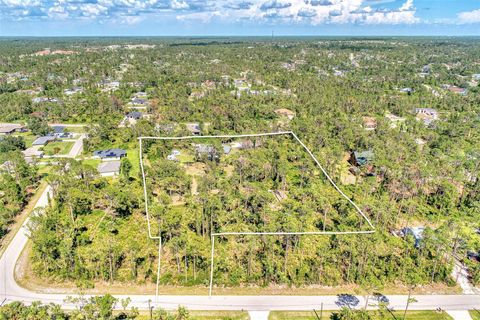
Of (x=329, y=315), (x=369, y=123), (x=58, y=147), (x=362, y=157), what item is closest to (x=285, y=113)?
(x=369, y=123)

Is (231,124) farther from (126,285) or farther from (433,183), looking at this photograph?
(126,285)

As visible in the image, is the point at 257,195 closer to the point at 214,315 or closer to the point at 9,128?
the point at 214,315

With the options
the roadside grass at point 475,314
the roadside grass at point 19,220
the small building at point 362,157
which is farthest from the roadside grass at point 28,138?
the roadside grass at point 475,314

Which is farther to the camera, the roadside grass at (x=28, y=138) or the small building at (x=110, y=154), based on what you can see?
the roadside grass at (x=28, y=138)

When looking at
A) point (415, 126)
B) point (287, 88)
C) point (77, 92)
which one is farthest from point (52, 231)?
point (287, 88)

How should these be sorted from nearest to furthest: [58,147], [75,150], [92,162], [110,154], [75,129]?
[92,162], [110,154], [75,150], [58,147], [75,129]

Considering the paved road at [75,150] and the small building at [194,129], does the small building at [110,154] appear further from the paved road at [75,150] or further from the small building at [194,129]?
the small building at [194,129]
